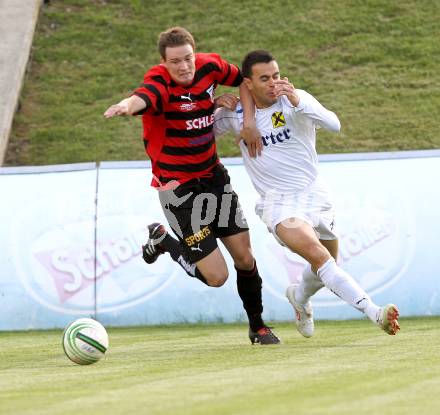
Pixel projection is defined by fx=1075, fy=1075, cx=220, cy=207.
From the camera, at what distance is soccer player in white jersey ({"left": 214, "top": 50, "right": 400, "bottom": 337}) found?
321 inches

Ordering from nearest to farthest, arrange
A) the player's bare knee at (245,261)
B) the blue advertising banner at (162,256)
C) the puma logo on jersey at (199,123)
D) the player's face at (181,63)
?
the player's face at (181,63)
the puma logo on jersey at (199,123)
the player's bare knee at (245,261)
the blue advertising banner at (162,256)

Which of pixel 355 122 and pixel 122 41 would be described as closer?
pixel 355 122

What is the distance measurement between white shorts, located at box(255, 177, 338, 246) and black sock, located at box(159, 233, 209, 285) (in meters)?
0.73

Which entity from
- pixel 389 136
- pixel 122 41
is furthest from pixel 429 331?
pixel 122 41

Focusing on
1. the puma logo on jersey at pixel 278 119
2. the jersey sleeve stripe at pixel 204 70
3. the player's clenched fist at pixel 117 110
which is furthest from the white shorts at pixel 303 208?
the player's clenched fist at pixel 117 110

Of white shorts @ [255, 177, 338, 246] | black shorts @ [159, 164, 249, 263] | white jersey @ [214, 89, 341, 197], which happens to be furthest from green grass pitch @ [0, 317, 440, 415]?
white jersey @ [214, 89, 341, 197]

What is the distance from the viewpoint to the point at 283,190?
8.41m

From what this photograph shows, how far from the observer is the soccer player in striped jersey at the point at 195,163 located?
8.14 metres

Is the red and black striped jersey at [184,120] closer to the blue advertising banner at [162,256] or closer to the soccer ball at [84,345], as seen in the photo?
the soccer ball at [84,345]

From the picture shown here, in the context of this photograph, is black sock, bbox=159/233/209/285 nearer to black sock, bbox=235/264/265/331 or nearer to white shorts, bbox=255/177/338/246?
black sock, bbox=235/264/265/331

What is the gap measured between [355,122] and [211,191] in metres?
8.42

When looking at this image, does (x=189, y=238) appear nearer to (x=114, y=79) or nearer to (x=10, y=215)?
(x=10, y=215)

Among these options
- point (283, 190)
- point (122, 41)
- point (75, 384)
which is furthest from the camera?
point (122, 41)

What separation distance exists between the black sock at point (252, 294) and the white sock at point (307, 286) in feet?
1.13
